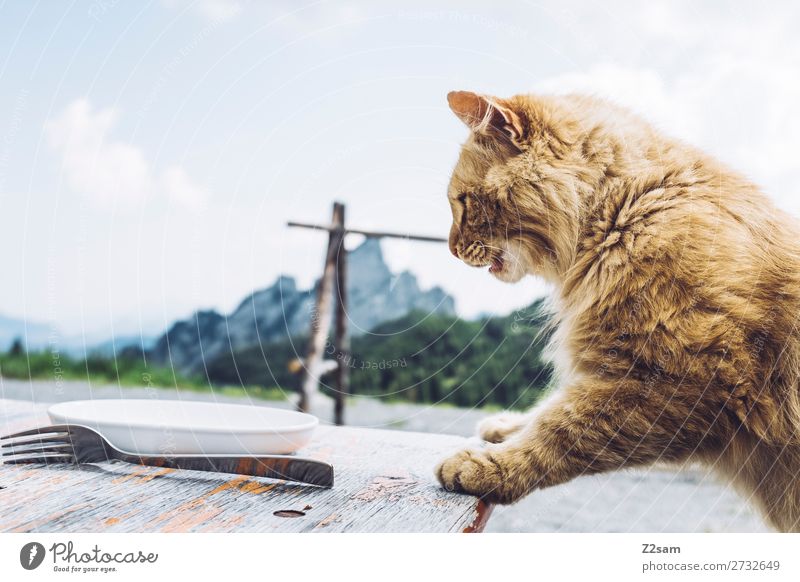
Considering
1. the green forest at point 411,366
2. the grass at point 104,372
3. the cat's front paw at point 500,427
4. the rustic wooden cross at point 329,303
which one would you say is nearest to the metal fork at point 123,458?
the cat's front paw at point 500,427

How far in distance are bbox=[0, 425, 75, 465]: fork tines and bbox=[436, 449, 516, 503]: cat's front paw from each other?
483mm

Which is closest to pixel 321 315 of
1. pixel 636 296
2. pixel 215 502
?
pixel 636 296

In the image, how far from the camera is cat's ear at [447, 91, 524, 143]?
3.52ft

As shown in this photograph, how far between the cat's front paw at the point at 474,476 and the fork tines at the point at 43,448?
483 millimetres

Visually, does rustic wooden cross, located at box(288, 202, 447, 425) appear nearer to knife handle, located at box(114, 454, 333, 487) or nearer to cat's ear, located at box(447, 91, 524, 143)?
cat's ear, located at box(447, 91, 524, 143)

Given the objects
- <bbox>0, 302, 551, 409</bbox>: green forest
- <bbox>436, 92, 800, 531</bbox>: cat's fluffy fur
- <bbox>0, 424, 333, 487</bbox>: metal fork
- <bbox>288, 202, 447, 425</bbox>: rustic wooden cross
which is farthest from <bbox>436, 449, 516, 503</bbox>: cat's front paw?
<bbox>0, 302, 551, 409</bbox>: green forest

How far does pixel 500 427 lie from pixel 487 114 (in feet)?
1.84

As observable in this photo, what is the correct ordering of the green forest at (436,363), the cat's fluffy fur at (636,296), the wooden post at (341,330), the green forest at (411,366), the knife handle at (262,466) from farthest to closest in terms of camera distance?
the green forest at (436,363) → the green forest at (411,366) → the wooden post at (341,330) → the cat's fluffy fur at (636,296) → the knife handle at (262,466)

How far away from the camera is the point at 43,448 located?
2.59 feet

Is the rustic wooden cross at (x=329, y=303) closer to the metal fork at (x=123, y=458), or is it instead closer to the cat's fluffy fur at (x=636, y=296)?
the cat's fluffy fur at (x=636, y=296)

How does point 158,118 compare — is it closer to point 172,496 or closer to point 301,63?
point 301,63

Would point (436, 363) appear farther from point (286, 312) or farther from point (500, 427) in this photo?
point (500, 427)

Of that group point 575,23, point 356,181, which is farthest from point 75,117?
point 575,23

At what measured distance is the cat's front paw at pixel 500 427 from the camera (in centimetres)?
115
